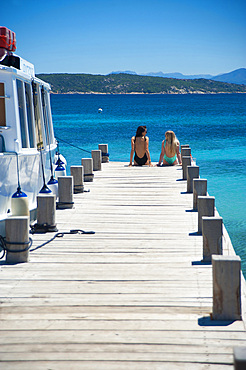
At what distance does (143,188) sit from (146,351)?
308 inches

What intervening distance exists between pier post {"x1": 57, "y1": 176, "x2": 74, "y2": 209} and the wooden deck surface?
35.6 inches

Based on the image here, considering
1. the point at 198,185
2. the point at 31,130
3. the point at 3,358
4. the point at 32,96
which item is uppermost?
the point at 32,96

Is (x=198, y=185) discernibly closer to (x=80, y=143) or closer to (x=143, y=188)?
(x=143, y=188)

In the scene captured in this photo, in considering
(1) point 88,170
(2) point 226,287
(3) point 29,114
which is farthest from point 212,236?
(1) point 88,170

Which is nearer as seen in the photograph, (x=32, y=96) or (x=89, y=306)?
(x=89, y=306)

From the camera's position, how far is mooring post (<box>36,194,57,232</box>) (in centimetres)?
725

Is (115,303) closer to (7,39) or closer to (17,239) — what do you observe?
(17,239)

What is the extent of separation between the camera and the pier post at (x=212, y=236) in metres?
5.70

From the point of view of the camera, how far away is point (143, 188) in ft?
38.3

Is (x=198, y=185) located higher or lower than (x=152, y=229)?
higher

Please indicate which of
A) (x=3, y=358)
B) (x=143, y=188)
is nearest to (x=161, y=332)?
Answer: (x=3, y=358)

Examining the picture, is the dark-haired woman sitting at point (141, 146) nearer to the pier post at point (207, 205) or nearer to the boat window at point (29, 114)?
the boat window at point (29, 114)

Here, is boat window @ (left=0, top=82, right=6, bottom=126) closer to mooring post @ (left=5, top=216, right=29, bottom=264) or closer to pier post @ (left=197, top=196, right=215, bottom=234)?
mooring post @ (left=5, top=216, right=29, bottom=264)

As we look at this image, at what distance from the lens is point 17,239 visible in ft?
19.4
